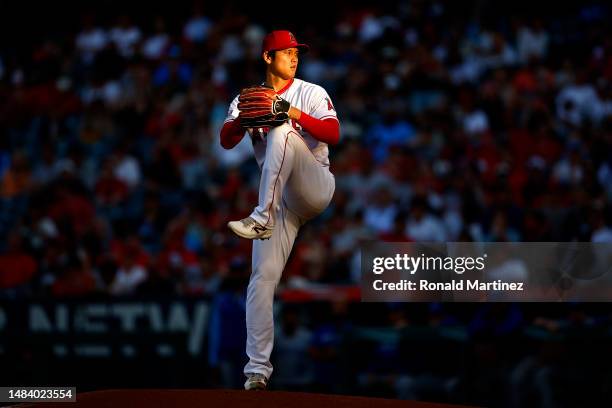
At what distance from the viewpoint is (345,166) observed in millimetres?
12578

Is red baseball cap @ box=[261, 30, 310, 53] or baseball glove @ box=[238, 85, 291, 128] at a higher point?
red baseball cap @ box=[261, 30, 310, 53]

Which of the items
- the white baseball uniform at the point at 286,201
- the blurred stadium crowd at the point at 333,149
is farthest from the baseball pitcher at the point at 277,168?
the blurred stadium crowd at the point at 333,149

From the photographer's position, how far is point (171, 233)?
12289mm

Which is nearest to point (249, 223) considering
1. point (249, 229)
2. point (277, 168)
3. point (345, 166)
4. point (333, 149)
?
point (249, 229)

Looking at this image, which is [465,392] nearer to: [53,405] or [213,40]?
[53,405]

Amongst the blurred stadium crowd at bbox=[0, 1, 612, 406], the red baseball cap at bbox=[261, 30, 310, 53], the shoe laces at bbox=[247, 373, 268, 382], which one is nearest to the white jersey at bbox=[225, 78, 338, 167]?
the red baseball cap at bbox=[261, 30, 310, 53]

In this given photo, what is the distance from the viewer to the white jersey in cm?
662

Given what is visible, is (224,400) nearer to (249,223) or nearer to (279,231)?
(249,223)

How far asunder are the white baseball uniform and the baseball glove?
7.1 inches

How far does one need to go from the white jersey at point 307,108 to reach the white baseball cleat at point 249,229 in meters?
0.57

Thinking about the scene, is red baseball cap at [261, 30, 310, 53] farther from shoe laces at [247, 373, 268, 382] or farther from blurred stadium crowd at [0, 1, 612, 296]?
blurred stadium crowd at [0, 1, 612, 296]

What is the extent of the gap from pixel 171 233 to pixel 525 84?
191 inches

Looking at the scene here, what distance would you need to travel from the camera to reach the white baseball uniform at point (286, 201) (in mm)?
6562

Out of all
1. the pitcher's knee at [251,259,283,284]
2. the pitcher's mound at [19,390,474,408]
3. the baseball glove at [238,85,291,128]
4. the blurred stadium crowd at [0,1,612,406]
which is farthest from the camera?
the blurred stadium crowd at [0,1,612,406]
